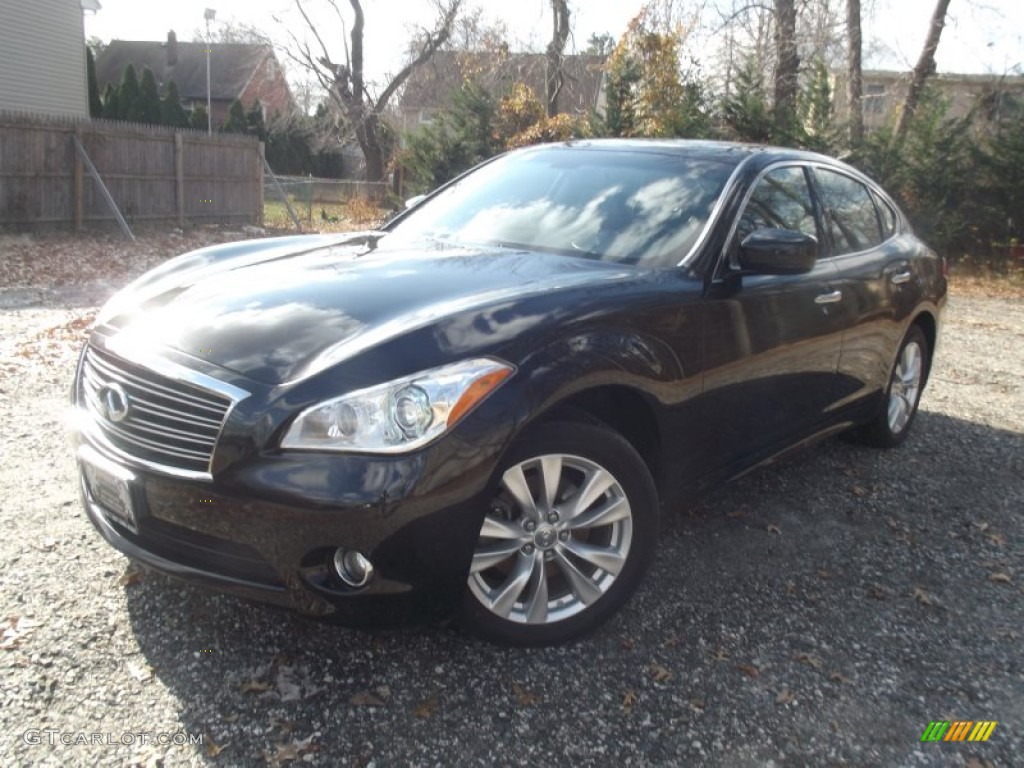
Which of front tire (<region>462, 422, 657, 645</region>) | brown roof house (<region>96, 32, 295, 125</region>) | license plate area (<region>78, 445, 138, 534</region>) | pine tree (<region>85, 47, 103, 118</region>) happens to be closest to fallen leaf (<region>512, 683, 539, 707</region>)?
front tire (<region>462, 422, 657, 645</region>)

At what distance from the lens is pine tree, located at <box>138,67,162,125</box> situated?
3397cm

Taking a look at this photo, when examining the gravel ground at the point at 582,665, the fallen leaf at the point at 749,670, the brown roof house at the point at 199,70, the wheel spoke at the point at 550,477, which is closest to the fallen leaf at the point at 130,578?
the gravel ground at the point at 582,665

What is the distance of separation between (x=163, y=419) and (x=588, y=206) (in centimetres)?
207

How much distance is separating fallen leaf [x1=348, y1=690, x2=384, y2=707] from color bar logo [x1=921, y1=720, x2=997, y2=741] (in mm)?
1647

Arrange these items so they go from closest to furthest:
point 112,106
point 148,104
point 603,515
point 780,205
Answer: point 603,515
point 780,205
point 112,106
point 148,104

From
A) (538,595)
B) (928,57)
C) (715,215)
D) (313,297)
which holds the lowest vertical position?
(538,595)

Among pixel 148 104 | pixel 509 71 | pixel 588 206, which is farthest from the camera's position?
pixel 148 104

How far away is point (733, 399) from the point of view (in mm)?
3621

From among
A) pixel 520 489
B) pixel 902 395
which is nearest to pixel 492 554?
pixel 520 489

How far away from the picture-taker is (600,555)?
9.83ft

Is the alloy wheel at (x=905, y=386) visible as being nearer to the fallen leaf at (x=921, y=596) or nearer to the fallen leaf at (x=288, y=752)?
the fallen leaf at (x=921, y=596)

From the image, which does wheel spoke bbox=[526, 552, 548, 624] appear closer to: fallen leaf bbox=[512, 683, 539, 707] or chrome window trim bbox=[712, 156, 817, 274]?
fallen leaf bbox=[512, 683, 539, 707]

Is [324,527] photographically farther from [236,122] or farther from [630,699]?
[236,122]

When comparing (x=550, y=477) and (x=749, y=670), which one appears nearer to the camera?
(x=550, y=477)
